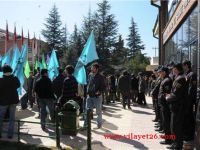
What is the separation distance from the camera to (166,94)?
8219 mm

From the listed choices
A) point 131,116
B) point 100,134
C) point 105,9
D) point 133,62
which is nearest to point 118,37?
point 105,9

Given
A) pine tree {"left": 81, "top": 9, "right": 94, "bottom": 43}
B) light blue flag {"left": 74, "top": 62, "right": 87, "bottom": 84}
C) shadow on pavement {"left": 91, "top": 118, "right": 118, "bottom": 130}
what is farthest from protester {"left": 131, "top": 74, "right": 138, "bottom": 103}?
pine tree {"left": 81, "top": 9, "right": 94, "bottom": 43}

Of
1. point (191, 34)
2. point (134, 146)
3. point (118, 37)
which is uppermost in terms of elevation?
point (118, 37)

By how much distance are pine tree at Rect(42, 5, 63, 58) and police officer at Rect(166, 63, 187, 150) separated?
56.4 m

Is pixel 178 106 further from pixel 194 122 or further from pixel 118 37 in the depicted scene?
pixel 118 37

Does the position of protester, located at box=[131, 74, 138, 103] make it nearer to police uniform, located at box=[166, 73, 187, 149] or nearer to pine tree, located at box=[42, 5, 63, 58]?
police uniform, located at box=[166, 73, 187, 149]

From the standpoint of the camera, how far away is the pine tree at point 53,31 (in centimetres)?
6469

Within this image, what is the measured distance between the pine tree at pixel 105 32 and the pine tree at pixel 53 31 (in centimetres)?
877

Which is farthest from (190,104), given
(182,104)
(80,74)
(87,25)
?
(87,25)

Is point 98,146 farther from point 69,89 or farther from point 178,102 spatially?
point 69,89

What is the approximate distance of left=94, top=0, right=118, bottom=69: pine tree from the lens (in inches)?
2115

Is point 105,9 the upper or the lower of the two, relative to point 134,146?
upper

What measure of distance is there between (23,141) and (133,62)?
6223 centimetres

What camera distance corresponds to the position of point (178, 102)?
745cm
